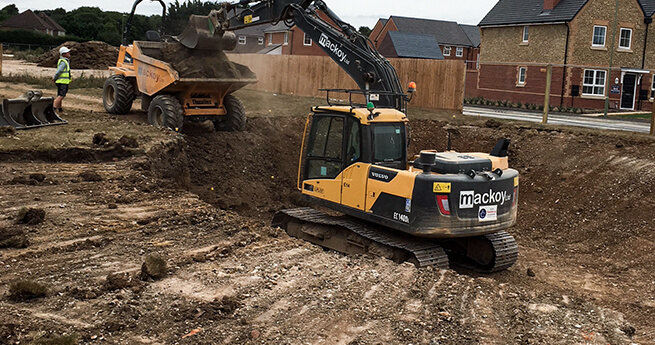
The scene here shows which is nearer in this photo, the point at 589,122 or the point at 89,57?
the point at 589,122

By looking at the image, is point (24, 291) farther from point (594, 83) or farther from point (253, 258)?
point (594, 83)

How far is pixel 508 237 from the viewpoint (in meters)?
10.4

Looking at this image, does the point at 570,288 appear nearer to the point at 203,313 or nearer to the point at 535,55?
the point at 203,313

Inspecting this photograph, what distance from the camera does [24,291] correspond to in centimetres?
618

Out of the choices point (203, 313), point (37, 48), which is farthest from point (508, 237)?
point (37, 48)

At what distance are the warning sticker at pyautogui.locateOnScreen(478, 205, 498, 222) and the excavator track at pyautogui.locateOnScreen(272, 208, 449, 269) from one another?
788 mm

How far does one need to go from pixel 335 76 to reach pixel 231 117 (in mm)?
11843

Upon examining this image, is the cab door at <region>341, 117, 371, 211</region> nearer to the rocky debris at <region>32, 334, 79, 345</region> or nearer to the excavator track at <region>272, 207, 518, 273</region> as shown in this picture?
the excavator track at <region>272, 207, 518, 273</region>

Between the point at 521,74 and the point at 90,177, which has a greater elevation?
the point at 521,74

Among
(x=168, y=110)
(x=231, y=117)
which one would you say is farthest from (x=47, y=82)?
(x=168, y=110)

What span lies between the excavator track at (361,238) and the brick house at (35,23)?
78980 mm

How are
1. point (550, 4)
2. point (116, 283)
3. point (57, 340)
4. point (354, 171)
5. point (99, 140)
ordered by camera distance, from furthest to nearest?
point (550, 4) → point (99, 140) → point (354, 171) → point (116, 283) → point (57, 340)

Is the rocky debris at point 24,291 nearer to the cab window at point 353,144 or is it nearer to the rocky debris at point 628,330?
the cab window at point 353,144

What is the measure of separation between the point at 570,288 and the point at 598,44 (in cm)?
3007
